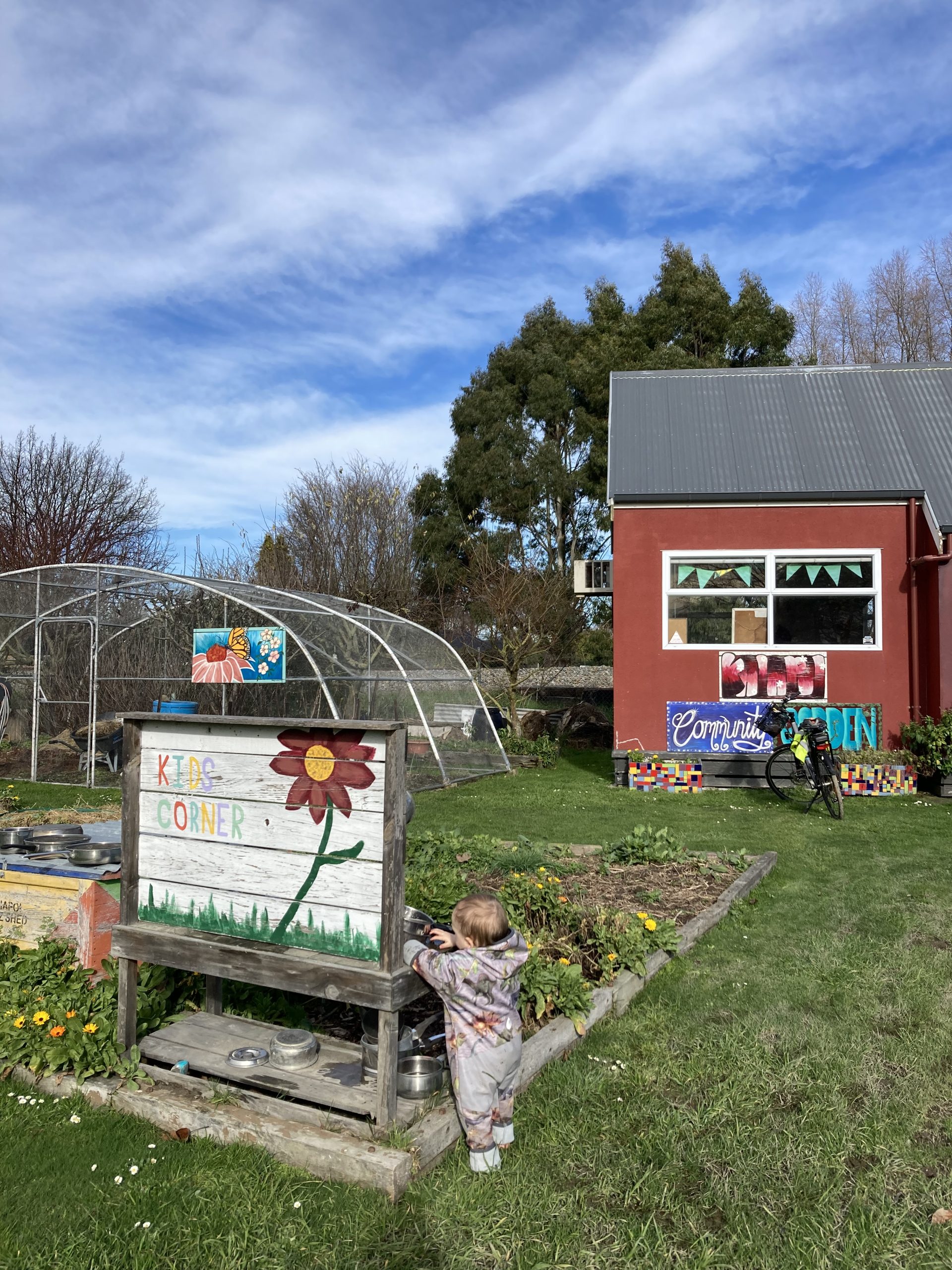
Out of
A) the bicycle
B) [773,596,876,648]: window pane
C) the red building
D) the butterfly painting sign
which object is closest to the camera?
the bicycle

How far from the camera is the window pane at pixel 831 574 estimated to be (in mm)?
14234

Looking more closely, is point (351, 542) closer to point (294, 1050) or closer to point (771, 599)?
point (771, 599)

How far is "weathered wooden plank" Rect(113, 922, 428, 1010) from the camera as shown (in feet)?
11.0

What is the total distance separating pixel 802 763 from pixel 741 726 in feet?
8.53

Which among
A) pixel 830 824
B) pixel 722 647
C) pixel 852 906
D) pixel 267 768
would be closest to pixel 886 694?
pixel 722 647

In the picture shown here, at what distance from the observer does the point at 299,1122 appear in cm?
341

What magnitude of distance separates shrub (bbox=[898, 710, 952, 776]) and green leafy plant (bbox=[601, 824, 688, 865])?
19.9 ft

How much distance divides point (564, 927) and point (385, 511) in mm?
23377

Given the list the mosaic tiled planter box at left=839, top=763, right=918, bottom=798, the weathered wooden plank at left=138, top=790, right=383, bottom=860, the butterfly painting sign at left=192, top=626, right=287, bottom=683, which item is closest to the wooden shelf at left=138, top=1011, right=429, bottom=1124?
the weathered wooden plank at left=138, top=790, right=383, bottom=860

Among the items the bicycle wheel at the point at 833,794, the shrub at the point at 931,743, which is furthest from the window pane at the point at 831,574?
the bicycle wheel at the point at 833,794

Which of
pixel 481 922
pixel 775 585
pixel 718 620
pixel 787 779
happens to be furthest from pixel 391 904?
pixel 775 585

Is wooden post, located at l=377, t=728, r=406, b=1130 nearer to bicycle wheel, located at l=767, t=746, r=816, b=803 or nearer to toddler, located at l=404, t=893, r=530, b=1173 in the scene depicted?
toddler, located at l=404, t=893, r=530, b=1173

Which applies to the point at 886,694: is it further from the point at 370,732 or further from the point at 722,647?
the point at 370,732

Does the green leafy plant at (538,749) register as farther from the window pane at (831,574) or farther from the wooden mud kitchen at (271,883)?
the wooden mud kitchen at (271,883)
